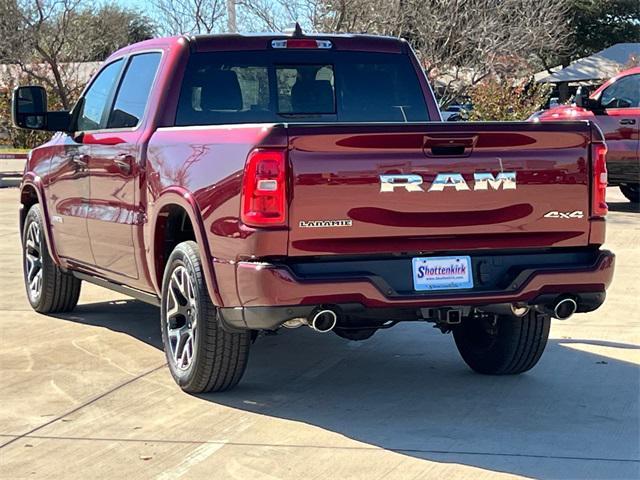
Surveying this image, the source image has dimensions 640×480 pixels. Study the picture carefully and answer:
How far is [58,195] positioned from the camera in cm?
831

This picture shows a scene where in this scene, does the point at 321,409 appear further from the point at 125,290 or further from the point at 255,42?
the point at 255,42

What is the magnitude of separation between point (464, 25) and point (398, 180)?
17.4 metres

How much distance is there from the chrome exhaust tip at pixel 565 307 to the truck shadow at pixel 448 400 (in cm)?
52

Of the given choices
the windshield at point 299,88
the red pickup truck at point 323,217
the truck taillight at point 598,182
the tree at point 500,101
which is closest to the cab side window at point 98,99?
the red pickup truck at point 323,217

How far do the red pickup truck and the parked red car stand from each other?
9211 millimetres

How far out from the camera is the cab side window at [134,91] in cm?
727

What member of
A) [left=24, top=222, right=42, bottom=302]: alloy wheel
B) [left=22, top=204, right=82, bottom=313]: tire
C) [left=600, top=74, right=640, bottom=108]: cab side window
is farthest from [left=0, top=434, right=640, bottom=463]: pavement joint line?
[left=600, top=74, right=640, bottom=108]: cab side window

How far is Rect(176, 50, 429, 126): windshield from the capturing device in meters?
7.13

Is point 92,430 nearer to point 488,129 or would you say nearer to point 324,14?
point 488,129

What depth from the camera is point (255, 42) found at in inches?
290

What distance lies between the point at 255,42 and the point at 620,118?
9.58 m

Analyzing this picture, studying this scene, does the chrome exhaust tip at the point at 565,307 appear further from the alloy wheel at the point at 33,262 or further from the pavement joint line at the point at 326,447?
the alloy wheel at the point at 33,262

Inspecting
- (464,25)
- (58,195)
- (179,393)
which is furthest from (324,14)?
(179,393)

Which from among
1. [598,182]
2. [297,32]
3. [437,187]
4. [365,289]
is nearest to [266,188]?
[365,289]
